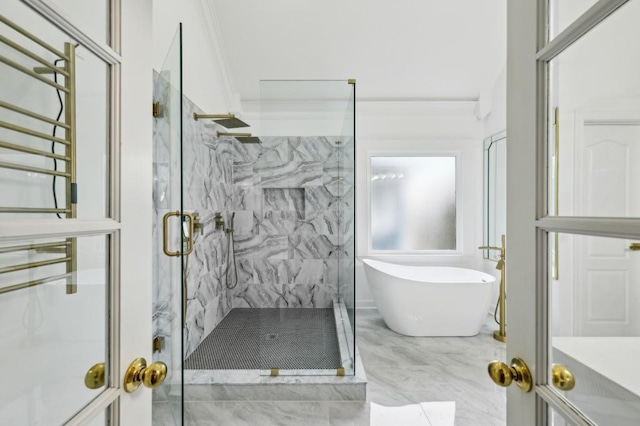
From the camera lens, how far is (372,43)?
3506mm

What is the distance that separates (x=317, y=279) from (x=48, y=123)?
2.25 metres

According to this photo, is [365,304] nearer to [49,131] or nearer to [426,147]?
[426,147]

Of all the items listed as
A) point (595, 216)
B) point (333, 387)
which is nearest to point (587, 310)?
point (595, 216)

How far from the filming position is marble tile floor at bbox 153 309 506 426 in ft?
6.53

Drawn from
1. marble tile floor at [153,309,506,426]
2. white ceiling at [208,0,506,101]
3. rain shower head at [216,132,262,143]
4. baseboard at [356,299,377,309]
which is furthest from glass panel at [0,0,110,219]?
baseboard at [356,299,377,309]

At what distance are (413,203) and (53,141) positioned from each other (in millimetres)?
4051

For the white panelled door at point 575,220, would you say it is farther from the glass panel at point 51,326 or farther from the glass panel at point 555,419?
the glass panel at point 51,326

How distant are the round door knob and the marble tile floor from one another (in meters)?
1.43

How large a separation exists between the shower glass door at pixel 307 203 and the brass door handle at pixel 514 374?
1.70 metres

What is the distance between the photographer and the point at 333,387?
215 centimetres

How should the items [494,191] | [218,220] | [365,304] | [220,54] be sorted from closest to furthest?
[218,220] → [220,54] → [494,191] → [365,304]

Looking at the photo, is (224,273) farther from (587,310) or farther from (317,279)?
(587,310)

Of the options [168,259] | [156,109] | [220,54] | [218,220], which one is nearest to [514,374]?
[168,259]

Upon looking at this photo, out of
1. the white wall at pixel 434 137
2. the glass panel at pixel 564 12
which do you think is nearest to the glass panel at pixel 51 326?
the glass panel at pixel 564 12
